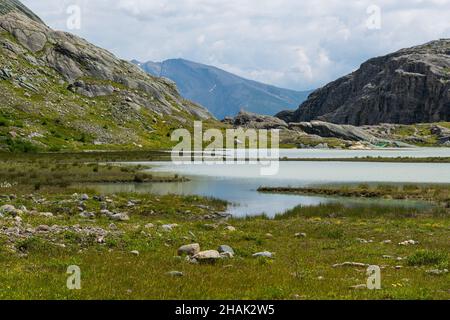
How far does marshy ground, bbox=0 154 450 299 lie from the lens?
15.5m

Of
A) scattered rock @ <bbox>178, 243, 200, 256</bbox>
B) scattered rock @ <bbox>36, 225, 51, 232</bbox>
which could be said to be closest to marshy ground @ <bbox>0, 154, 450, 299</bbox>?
scattered rock @ <bbox>36, 225, 51, 232</bbox>

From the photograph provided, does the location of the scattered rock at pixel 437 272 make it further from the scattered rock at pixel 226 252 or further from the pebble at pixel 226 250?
the pebble at pixel 226 250

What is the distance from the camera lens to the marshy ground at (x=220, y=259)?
15.5 m

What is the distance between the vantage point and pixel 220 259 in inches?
835

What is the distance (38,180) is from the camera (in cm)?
6662

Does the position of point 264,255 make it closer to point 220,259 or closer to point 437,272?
point 220,259

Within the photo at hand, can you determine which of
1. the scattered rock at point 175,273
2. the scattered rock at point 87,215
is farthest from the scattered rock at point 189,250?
the scattered rock at point 87,215

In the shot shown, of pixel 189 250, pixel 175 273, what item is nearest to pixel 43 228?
pixel 189 250

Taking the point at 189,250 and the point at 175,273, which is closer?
the point at 175,273

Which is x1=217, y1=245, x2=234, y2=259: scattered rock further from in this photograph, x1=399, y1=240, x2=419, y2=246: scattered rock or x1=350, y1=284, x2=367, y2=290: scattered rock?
x1=399, y1=240, x2=419, y2=246: scattered rock

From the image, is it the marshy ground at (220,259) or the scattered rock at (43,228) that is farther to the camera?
the scattered rock at (43,228)
